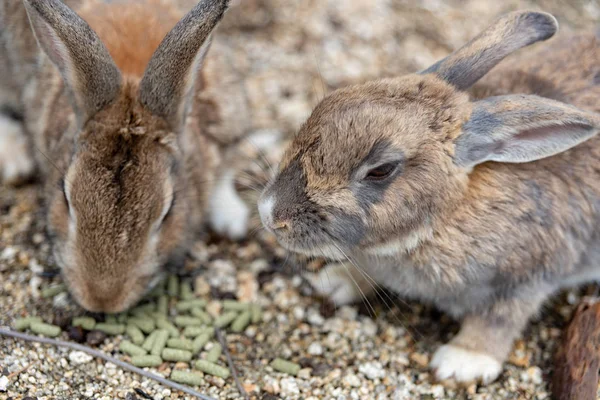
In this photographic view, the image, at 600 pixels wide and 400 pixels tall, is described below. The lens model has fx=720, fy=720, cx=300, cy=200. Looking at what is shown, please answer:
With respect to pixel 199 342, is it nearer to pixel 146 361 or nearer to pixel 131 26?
pixel 146 361

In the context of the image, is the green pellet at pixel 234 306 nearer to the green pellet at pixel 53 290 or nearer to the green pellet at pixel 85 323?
the green pellet at pixel 85 323

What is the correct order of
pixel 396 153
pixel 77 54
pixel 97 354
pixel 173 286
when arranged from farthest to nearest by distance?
pixel 173 286, pixel 97 354, pixel 77 54, pixel 396 153

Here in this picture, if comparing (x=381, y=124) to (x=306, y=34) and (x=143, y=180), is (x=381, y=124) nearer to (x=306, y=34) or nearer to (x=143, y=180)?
(x=143, y=180)

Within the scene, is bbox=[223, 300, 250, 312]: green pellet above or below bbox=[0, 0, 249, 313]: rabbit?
below

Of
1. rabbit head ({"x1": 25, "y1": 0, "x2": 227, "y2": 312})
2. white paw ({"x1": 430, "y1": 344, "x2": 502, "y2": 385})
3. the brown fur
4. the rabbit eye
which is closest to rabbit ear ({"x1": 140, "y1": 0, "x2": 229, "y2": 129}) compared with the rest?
rabbit head ({"x1": 25, "y1": 0, "x2": 227, "y2": 312})

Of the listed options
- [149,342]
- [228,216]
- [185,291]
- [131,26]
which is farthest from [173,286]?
[131,26]

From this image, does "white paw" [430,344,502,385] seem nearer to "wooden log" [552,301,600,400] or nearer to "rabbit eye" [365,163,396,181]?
"wooden log" [552,301,600,400]

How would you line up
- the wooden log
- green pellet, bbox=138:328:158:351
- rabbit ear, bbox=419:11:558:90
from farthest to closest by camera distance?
green pellet, bbox=138:328:158:351
the wooden log
rabbit ear, bbox=419:11:558:90
